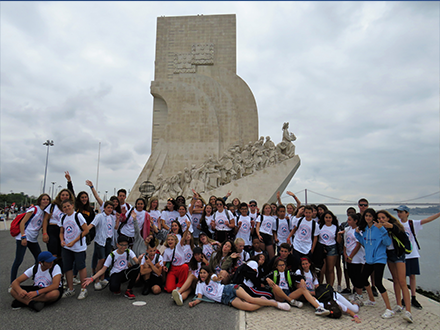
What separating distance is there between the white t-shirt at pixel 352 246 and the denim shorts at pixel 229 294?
144cm

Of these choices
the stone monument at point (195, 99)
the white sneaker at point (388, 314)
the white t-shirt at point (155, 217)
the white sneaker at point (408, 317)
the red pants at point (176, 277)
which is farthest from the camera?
the stone monument at point (195, 99)

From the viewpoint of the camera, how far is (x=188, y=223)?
160 inches

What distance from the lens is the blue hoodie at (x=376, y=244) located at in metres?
3.06

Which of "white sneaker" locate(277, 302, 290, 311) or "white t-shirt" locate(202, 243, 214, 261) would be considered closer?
"white sneaker" locate(277, 302, 290, 311)

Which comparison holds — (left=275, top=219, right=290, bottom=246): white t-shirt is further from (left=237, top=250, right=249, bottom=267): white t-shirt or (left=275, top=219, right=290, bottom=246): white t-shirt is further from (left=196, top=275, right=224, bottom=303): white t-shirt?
(left=196, top=275, right=224, bottom=303): white t-shirt

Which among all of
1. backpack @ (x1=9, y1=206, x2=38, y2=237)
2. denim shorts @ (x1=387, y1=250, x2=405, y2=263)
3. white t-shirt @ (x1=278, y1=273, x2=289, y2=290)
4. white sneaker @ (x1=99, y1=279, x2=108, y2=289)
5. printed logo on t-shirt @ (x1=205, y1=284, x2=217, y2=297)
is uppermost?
backpack @ (x1=9, y1=206, x2=38, y2=237)

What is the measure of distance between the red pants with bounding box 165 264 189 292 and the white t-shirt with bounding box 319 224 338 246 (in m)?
1.75

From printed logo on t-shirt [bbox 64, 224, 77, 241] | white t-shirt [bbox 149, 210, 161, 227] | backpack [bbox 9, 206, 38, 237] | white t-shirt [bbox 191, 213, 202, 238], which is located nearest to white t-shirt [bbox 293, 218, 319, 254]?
white t-shirt [bbox 191, 213, 202, 238]

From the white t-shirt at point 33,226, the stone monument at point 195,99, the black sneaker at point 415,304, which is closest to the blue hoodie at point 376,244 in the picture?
the black sneaker at point 415,304

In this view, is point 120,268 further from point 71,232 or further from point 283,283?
point 283,283

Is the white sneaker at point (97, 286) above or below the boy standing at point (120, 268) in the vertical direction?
below

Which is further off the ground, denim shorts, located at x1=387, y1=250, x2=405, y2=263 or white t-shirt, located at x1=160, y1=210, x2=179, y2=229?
white t-shirt, located at x1=160, y1=210, x2=179, y2=229

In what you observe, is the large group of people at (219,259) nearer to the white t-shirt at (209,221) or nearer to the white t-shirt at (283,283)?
the white t-shirt at (283,283)

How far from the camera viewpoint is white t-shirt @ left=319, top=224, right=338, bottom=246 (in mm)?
3676
